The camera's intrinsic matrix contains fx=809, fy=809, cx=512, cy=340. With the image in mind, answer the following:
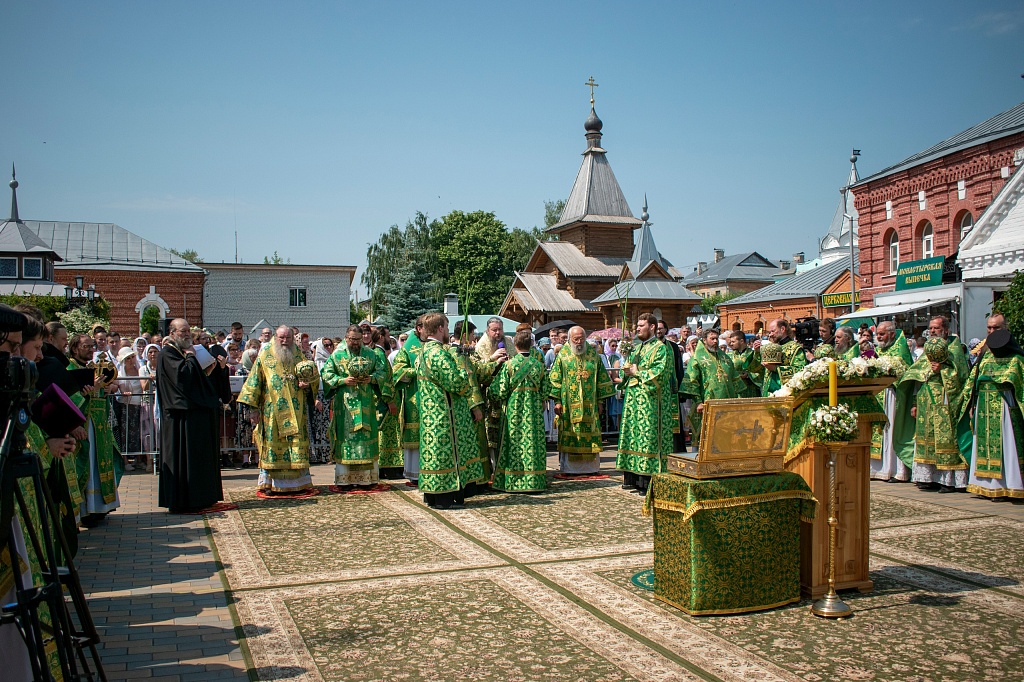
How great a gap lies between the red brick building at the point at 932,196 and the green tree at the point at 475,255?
115ft

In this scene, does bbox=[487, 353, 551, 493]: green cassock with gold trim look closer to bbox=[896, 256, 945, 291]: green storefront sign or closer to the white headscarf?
the white headscarf

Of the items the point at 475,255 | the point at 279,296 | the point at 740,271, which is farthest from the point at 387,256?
the point at 740,271

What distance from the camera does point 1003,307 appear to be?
1639 centimetres

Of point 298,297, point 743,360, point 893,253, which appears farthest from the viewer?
point 298,297

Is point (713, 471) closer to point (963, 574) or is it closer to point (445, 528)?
point (963, 574)

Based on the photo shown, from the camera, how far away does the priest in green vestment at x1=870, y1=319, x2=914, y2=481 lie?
10.1m

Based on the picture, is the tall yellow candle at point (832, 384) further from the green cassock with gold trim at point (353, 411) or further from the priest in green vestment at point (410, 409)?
the green cassock with gold trim at point (353, 411)

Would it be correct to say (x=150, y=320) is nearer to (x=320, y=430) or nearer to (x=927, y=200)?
(x=320, y=430)

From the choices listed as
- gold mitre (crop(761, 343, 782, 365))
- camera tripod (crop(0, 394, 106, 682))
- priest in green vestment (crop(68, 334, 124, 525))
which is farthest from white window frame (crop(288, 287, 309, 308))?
camera tripod (crop(0, 394, 106, 682))

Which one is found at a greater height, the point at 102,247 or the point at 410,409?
the point at 102,247

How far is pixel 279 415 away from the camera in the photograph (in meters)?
9.45

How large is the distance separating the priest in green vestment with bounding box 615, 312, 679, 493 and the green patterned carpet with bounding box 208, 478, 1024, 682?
1.51m

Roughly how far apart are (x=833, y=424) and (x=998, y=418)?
16.5 feet

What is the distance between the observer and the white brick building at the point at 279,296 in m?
43.3
